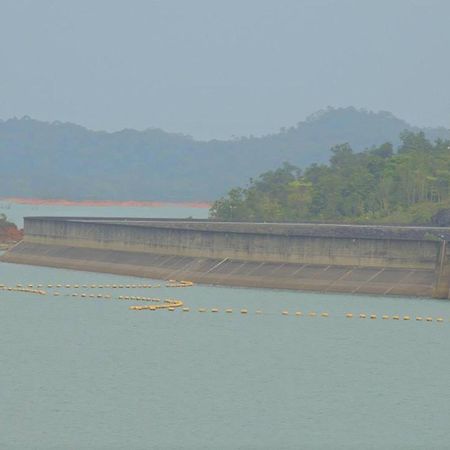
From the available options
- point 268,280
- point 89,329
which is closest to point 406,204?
point 268,280

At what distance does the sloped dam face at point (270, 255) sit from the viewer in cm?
10131

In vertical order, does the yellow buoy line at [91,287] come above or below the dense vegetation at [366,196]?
below

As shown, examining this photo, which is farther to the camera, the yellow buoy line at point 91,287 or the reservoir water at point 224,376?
the yellow buoy line at point 91,287

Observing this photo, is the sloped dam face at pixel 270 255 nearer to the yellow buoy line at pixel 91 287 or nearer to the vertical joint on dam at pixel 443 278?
the vertical joint on dam at pixel 443 278

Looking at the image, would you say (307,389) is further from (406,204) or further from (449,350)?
(406,204)

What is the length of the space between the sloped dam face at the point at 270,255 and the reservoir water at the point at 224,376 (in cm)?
372

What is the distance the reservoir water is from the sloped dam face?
12.2 ft

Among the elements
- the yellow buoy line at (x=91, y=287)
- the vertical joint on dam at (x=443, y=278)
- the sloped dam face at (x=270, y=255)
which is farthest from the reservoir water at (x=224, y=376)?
the sloped dam face at (x=270, y=255)

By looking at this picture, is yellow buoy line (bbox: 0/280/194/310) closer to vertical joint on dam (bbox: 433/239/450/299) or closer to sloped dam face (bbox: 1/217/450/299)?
sloped dam face (bbox: 1/217/450/299)

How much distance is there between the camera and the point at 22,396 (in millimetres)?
60344

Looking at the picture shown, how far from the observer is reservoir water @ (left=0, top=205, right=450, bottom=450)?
180 ft

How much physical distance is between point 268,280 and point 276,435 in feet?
169

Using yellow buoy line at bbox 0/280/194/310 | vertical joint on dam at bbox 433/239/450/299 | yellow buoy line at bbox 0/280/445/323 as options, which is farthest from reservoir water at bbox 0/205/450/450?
yellow buoy line at bbox 0/280/194/310

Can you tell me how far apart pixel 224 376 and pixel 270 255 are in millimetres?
42099
